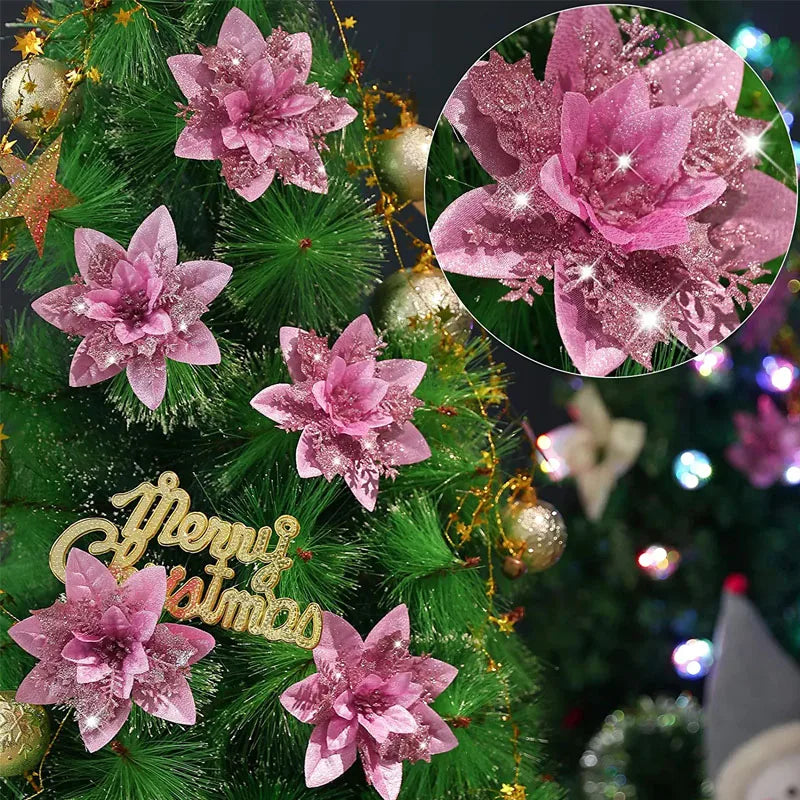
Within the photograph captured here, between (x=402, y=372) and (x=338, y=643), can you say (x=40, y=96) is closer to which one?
(x=402, y=372)

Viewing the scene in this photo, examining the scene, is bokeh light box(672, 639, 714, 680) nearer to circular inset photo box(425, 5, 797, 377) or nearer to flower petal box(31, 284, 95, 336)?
circular inset photo box(425, 5, 797, 377)

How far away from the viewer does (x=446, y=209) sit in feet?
2.13

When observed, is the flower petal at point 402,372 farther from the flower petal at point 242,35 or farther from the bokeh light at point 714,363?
the bokeh light at point 714,363

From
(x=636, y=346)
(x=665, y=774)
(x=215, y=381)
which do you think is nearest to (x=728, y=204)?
(x=636, y=346)

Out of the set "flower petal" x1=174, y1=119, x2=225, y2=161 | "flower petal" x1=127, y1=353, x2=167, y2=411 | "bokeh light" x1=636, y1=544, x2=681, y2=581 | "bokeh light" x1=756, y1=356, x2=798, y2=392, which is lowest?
"bokeh light" x1=636, y1=544, x2=681, y2=581

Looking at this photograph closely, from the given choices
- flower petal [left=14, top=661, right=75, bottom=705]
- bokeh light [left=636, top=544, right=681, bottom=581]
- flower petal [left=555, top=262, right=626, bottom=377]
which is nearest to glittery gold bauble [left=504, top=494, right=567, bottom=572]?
flower petal [left=555, top=262, right=626, bottom=377]

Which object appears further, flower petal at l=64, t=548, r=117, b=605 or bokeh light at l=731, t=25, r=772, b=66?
bokeh light at l=731, t=25, r=772, b=66

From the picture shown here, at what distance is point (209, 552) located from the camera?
0.58 meters

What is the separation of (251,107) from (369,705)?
0.38 meters

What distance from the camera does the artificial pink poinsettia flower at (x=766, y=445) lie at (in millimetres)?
1252

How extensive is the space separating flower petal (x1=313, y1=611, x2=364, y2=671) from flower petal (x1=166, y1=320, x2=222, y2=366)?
0.57ft

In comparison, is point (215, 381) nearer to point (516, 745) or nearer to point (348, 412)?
point (348, 412)

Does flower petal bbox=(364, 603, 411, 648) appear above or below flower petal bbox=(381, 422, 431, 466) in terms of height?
below

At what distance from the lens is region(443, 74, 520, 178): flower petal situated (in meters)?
0.65
